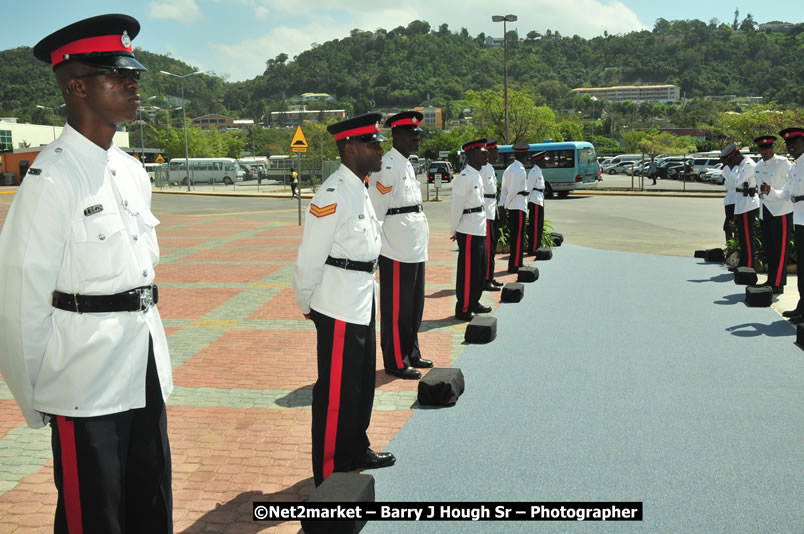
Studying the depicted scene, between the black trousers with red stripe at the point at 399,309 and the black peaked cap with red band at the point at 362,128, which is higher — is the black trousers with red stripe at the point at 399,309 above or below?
below

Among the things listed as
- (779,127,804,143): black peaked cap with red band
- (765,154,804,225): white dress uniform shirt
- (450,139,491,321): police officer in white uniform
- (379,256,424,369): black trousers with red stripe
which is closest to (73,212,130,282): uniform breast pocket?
(379,256,424,369): black trousers with red stripe

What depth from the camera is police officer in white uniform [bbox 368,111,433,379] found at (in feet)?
20.5

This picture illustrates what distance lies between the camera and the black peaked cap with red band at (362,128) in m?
4.27

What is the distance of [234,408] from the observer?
5.48 metres

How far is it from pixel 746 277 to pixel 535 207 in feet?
13.4

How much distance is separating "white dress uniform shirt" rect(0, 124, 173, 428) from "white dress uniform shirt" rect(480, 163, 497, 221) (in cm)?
761

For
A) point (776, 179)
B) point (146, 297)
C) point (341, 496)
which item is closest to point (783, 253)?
point (776, 179)

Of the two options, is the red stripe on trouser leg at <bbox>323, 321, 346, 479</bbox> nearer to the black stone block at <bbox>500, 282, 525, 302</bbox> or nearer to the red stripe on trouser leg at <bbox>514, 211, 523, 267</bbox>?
the black stone block at <bbox>500, 282, 525, 302</bbox>

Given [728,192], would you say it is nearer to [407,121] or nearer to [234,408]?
[407,121]

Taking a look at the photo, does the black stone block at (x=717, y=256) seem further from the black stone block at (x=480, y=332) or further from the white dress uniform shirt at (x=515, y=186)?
the black stone block at (x=480, y=332)

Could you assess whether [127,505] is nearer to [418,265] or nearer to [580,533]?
[580,533]

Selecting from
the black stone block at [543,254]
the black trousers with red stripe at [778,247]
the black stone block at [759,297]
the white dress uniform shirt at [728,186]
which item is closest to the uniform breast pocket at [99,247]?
the black stone block at [759,297]

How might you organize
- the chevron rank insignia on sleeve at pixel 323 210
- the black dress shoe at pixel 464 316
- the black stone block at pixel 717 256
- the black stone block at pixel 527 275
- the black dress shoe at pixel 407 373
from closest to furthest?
the chevron rank insignia on sleeve at pixel 323 210 < the black dress shoe at pixel 407 373 < the black dress shoe at pixel 464 316 < the black stone block at pixel 527 275 < the black stone block at pixel 717 256

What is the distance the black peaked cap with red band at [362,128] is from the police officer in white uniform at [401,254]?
2.03 meters
